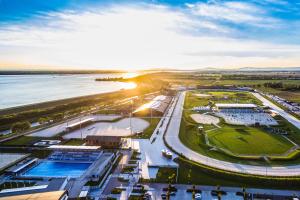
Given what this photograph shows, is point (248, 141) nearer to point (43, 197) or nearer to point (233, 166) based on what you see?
point (233, 166)

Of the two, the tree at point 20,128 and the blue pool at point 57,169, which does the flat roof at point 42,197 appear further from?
the tree at point 20,128

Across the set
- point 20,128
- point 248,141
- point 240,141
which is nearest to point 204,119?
point 240,141

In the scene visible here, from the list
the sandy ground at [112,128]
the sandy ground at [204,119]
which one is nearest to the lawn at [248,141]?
the sandy ground at [204,119]

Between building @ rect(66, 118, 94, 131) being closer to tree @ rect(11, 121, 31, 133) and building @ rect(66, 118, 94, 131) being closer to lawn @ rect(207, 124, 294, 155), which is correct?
tree @ rect(11, 121, 31, 133)

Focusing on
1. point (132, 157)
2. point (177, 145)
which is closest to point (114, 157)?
point (132, 157)

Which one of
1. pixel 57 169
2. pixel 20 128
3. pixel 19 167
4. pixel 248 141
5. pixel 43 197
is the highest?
pixel 43 197
